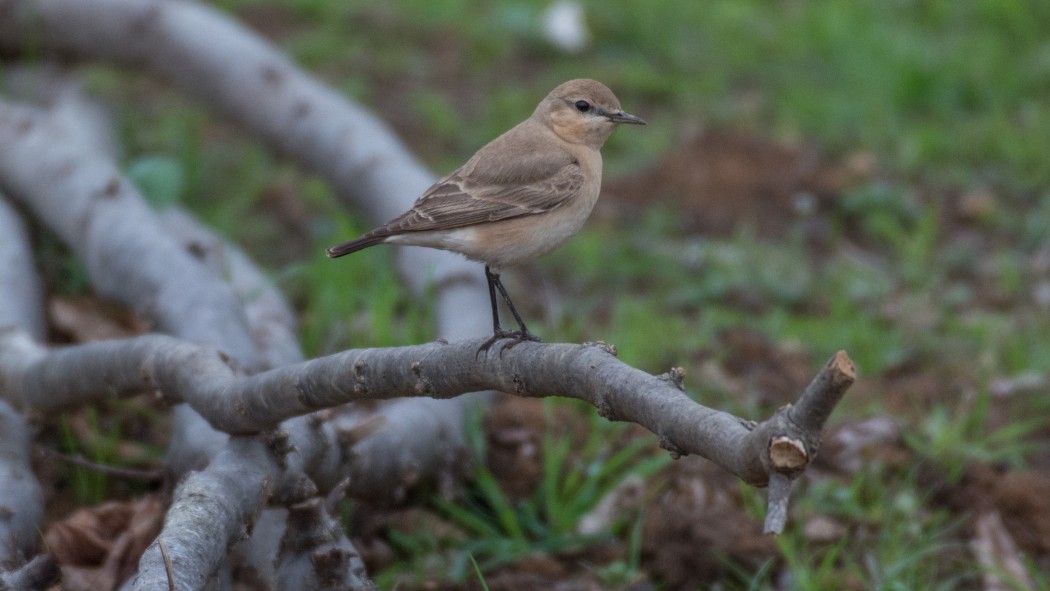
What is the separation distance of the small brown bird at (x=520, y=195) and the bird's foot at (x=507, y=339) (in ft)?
0.67

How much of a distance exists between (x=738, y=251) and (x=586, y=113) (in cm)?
265

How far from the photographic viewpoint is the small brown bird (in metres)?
3.99

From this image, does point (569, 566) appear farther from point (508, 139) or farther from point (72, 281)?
point (72, 281)

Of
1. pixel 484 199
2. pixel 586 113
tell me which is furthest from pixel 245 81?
pixel 484 199

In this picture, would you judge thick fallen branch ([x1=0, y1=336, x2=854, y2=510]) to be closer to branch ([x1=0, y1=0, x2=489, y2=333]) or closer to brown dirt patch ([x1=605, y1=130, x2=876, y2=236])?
branch ([x1=0, y1=0, x2=489, y2=333])

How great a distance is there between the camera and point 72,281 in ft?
18.0

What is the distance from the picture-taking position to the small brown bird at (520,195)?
399 cm

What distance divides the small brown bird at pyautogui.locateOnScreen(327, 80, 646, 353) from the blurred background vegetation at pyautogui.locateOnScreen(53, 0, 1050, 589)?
94cm

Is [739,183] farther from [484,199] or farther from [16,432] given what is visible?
[16,432]

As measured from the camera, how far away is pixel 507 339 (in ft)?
10.9

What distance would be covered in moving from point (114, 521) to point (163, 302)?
921mm

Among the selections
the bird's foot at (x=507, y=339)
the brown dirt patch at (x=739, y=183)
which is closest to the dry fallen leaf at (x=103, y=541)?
the bird's foot at (x=507, y=339)

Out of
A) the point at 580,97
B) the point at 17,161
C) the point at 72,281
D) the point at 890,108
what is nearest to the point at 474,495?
the point at 580,97

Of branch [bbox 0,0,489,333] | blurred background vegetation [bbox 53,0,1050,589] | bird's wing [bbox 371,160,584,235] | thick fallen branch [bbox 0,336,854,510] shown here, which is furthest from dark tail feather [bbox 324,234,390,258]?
branch [bbox 0,0,489,333]
